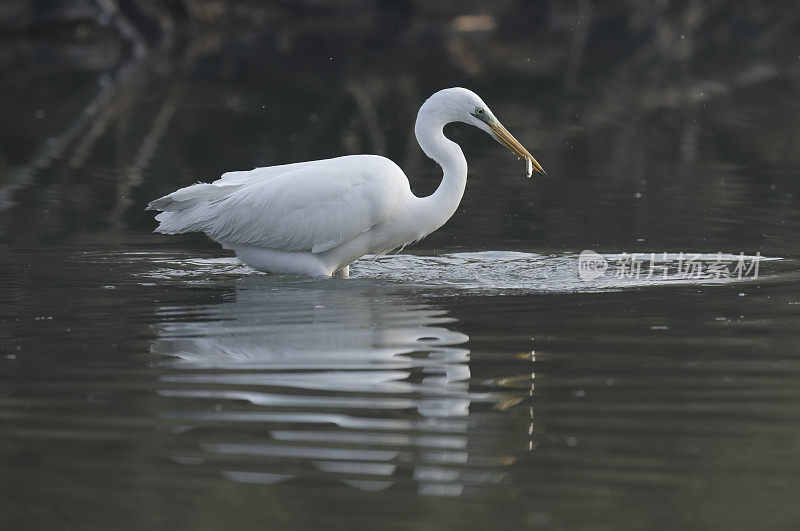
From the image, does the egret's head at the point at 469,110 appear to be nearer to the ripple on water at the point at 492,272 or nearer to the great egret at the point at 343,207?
the great egret at the point at 343,207

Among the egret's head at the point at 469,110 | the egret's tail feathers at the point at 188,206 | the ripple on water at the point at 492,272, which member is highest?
the egret's head at the point at 469,110

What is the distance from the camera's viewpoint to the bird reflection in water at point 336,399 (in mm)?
5500

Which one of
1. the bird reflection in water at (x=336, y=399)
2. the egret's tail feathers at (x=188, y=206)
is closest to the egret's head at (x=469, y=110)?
the bird reflection in water at (x=336, y=399)

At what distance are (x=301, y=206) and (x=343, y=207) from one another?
366 mm

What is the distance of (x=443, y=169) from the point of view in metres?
9.88

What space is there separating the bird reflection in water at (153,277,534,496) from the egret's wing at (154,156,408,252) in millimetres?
917

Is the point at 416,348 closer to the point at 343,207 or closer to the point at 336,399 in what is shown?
the point at 336,399

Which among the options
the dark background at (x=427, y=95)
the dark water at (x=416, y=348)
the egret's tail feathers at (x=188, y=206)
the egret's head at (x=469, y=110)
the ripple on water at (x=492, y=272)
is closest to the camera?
the dark water at (x=416, y=348)

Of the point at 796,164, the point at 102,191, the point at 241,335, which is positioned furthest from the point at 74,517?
the point at 796,164

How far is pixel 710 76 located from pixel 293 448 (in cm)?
2448

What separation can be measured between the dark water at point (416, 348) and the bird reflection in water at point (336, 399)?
0.06 feet

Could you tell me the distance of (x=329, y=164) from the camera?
10.0m

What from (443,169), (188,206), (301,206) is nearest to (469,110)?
(443,169)

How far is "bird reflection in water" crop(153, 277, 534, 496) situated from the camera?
550cm
